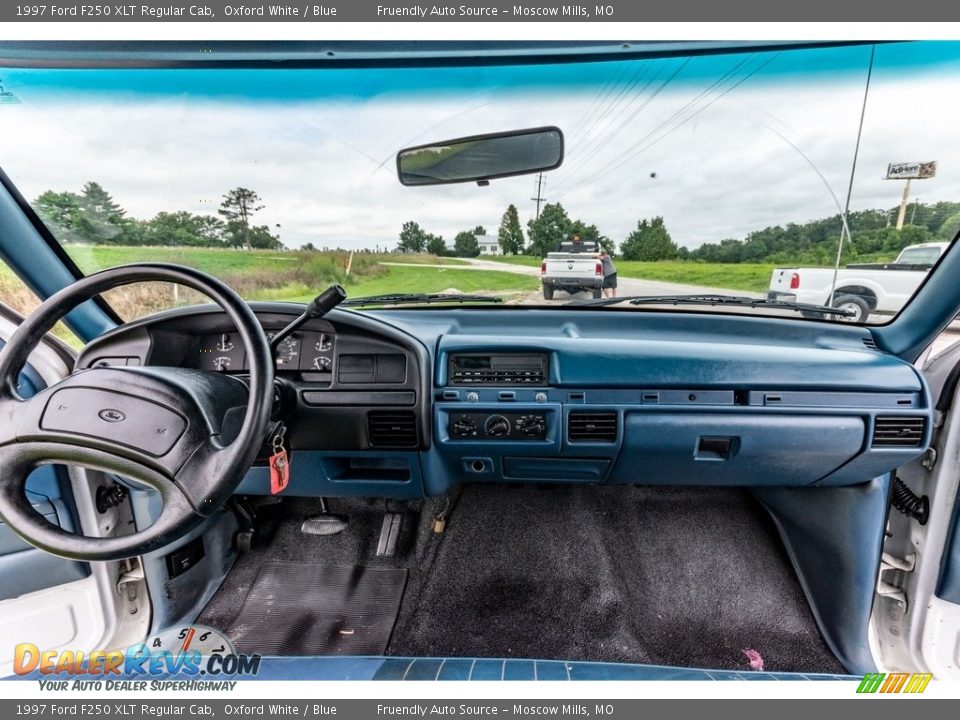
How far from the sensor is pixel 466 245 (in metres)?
2.10

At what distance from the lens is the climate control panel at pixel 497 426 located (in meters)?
1.78

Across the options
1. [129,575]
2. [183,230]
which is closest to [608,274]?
[183,230]

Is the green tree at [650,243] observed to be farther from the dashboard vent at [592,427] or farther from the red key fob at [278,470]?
the red key fob at [278,470]

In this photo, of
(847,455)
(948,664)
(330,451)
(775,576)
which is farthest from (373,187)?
(948,664)

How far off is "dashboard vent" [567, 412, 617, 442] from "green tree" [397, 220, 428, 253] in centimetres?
108

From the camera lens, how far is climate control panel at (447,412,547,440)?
1782 millimetres

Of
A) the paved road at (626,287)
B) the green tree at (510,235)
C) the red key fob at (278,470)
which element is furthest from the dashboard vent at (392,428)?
the green tree at (510,235)

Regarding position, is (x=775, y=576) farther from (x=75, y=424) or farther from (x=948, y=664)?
(x=75, y=424)

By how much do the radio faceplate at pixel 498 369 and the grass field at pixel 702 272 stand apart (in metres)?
0.57

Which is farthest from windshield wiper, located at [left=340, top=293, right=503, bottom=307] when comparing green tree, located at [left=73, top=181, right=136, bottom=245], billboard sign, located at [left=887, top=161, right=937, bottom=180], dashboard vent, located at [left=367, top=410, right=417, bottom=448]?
billboard sign, located at [left=887, top=161, right=937, bottom=180]

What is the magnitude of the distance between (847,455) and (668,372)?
2.60ft

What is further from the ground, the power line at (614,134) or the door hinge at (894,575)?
the power line at (614,134)

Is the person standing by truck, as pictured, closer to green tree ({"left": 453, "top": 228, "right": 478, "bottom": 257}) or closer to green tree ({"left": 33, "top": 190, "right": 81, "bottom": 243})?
green tree ({"left": 453, "top": 228, "right": 478, "bottom": 257})

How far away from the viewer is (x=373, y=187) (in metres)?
2.05
